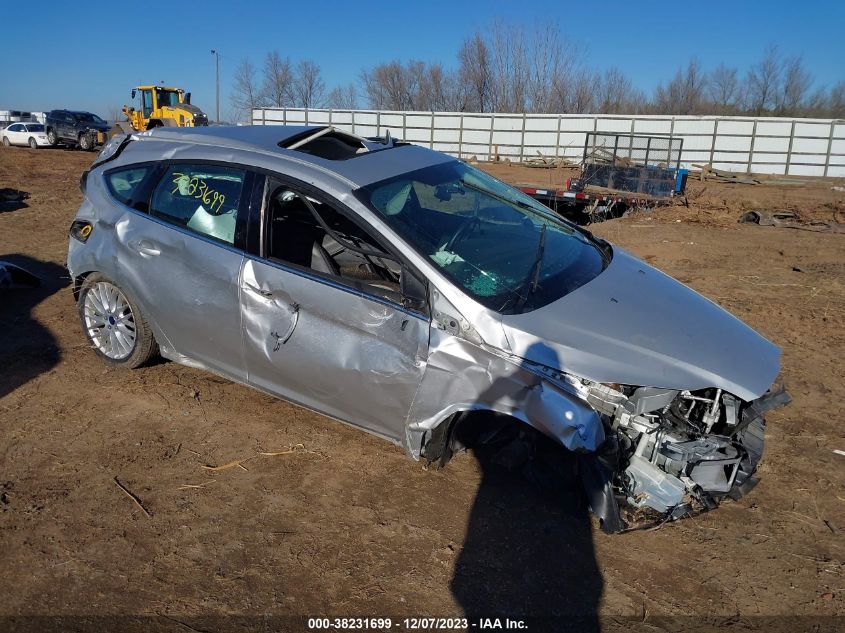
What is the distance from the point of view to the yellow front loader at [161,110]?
28.1 m

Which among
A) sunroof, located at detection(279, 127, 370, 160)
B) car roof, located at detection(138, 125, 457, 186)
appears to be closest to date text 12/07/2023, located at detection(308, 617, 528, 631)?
car roof, located at detection(138, 125, 457, 186)

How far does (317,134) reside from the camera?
14.2ft

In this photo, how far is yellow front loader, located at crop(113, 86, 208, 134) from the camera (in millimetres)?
28078

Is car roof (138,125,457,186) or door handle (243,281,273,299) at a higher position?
car roof (138,125,457,186)

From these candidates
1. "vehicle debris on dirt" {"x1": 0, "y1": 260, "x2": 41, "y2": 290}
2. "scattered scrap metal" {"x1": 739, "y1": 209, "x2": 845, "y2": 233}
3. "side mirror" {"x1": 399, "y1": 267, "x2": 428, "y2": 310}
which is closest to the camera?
"side mirror" {"x1": 399, "y1": 267, "x2": 428, "y2": 310}

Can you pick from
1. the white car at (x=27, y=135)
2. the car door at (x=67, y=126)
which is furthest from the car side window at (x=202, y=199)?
the white car at (x=27, y=135)

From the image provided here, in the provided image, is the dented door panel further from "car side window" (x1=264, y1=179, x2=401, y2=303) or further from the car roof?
the car roof

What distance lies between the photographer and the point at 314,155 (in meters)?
3.96

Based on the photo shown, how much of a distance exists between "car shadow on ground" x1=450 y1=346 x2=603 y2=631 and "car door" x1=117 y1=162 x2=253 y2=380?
161 centimetres

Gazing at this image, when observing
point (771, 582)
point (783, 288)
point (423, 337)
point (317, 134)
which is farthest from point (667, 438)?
point (783, 288)

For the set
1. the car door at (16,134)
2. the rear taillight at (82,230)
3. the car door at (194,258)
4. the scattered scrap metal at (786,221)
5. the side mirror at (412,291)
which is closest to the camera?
the side mirror at (412,291)

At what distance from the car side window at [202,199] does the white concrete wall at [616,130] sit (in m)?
25.8

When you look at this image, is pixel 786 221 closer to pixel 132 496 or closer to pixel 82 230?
pixel 82 230

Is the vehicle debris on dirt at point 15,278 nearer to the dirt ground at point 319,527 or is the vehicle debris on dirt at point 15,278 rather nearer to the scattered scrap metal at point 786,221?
the dirt ground at point 319,527
